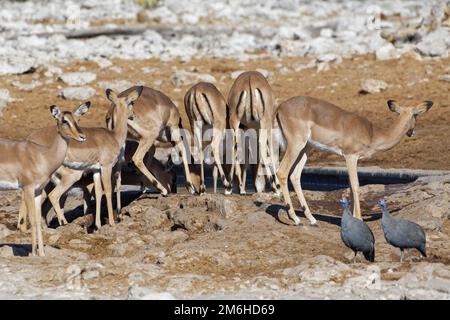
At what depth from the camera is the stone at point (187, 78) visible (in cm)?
2316

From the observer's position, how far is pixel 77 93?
2202 centimetres

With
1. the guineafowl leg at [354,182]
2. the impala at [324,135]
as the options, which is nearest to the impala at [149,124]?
the impala at [324,135]

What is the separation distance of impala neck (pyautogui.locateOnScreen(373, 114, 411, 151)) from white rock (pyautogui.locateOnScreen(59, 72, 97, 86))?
12.8 m

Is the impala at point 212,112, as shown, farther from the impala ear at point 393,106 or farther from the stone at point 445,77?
the stone at point 445,77

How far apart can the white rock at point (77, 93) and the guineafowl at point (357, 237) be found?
44.1 feet

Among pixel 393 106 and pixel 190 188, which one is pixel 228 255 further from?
pixel 190 188

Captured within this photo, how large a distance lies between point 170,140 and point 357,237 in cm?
560

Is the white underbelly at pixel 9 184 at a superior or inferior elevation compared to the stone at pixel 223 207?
superior

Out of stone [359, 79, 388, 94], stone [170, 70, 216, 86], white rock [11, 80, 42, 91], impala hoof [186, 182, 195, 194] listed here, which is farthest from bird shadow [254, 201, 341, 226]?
white rock [11, 80, 42, 91]

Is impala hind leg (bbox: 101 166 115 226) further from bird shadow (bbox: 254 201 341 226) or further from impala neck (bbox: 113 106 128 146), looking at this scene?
bird shadow (bbox: 254 201 341 226)

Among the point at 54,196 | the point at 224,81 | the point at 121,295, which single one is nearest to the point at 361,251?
the point at 121,295

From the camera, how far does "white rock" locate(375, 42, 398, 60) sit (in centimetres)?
2472

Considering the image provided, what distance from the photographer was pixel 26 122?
20.6m

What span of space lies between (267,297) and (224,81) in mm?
15791
